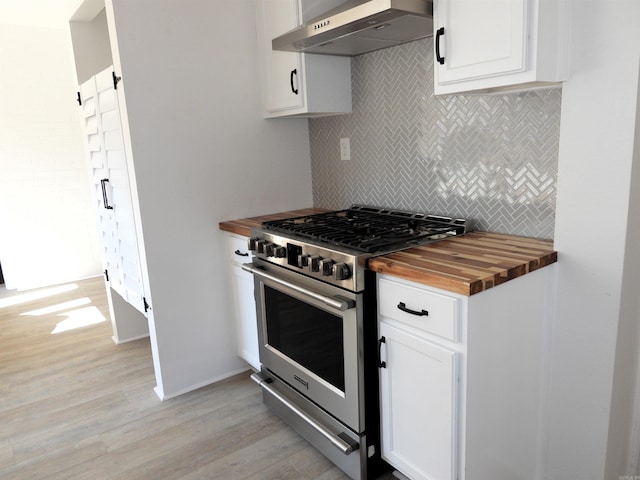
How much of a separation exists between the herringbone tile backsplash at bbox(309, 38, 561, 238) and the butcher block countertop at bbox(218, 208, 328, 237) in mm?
174

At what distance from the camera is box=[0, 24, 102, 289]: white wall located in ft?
14.9

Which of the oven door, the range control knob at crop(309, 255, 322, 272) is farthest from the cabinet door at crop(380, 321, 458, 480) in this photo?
the range control knob at crop(309, 255, 322, 272)

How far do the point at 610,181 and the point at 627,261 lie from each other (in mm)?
262

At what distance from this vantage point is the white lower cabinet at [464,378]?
1445mm

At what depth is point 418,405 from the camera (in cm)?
161

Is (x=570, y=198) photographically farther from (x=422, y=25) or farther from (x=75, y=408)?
(x=75, y=408)

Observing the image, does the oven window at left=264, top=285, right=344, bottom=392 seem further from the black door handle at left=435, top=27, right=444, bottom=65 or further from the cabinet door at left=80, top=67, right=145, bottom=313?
the black door handle at left=435, top=27, right=444, bottom=65

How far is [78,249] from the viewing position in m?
5.07

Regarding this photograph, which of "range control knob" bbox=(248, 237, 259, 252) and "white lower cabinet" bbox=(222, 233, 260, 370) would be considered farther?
"white lower cabinet" bbox=(222, 233, 260, 370)

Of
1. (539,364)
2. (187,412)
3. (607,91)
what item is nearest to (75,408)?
(187,412)

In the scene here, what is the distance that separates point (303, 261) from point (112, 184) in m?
1.47

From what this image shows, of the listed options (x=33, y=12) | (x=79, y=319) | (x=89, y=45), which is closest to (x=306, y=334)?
(x=89, y=45)

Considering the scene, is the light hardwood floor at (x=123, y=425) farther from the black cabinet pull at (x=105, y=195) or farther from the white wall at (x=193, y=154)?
the black cabinet pull at (x=105, y=195)

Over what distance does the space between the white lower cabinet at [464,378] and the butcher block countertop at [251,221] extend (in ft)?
3.22
